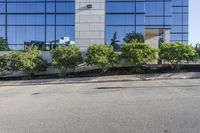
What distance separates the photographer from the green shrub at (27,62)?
111 ft

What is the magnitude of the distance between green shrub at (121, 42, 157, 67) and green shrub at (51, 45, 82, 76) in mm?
4412

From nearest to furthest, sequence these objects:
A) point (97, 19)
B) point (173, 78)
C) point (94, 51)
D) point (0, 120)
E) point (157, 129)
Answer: point (157, 129), point (0, 120), point (173, 78), point (94, 51), point (97, 19)

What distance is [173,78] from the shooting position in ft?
101

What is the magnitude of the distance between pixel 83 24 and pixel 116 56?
698 cm

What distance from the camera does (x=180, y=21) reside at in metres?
71.5

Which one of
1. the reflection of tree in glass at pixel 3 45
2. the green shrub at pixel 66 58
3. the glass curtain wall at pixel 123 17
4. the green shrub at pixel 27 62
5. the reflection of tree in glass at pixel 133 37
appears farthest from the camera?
the reflection of tree in glass at pixel 3 45

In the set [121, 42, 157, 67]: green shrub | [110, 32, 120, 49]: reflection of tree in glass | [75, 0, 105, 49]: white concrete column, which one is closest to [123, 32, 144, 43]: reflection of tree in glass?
[110, 32, 120, 49]: reflection of tree in glass

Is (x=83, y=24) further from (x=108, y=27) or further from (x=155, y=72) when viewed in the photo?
(x=155, y=72)

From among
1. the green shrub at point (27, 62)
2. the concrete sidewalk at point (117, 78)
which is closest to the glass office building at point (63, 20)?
the green shrub at point (27, 62)

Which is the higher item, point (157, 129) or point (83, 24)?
point (83, 24)

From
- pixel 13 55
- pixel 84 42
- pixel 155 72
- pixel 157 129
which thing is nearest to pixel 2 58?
pixel 13 55

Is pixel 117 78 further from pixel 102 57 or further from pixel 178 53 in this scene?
pixel 178 53

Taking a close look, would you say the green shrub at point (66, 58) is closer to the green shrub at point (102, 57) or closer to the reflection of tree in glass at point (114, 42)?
the green shrub at point (102, 57)

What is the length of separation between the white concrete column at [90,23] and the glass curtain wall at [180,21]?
34738mm
